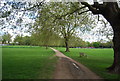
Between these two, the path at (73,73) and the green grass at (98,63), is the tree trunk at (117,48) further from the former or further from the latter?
the path at (73,73)

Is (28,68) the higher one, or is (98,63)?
(28,68)

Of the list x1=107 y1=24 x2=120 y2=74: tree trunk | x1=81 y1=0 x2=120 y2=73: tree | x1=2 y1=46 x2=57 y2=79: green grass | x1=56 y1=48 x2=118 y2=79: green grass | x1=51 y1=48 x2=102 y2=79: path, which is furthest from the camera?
x1=81 y1=0 x2=120 y2=73: tree

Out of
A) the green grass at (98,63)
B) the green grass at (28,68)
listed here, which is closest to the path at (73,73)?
the green grass at (28,68)

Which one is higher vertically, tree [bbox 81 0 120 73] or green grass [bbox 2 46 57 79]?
tree [bbox 81 0 120 73]

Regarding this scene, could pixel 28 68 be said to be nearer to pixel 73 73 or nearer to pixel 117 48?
pixel 73 73

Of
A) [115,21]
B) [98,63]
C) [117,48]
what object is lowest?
[98,63]

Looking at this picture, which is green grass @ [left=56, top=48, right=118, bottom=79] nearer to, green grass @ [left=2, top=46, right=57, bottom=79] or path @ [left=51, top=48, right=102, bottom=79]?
path @ [left=51, top=48, right=102, bottom=79]

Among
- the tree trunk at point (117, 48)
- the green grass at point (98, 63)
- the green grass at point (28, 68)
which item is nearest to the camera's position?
the green grass at point (28, 68)

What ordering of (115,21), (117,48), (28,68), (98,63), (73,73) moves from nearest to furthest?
(73,73) → (117,48) → (115,21) → (28,68) → (98,63)

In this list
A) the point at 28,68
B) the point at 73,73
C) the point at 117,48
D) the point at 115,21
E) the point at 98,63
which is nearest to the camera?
the point at 73,73

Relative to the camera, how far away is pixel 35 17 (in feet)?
39.4

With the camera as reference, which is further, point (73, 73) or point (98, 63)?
point (98, 63)

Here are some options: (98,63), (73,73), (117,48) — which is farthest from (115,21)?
(98,63)

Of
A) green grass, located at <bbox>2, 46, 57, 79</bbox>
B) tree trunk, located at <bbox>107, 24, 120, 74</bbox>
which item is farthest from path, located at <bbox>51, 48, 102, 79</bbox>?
tree trunk, located at <bbox>107, 24, 120, 74</bbox>
